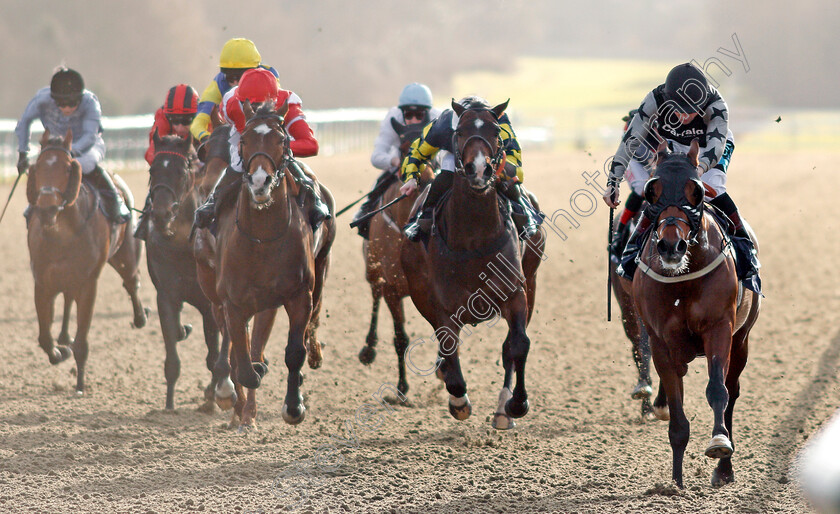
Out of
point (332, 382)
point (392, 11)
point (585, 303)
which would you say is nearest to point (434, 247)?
point (332, 382)

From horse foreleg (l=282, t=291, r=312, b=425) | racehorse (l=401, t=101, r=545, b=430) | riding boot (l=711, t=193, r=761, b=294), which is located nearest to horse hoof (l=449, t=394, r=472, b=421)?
racehorse (l=401, t=101, r=545, b=430)

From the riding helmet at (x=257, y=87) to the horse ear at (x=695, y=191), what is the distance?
2.74 metres

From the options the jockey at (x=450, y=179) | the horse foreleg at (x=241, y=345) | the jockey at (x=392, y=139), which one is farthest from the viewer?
the jockey at (x=392, y=139)

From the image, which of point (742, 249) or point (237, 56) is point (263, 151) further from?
point (742, 249)

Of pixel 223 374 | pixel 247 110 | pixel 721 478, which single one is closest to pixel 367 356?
pixel 223 374

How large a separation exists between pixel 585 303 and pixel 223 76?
5.42 metres

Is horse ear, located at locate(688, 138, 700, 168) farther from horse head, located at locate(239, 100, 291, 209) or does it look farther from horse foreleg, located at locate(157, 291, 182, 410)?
horse foreleg, located at locate(157, 291, 182, 410)

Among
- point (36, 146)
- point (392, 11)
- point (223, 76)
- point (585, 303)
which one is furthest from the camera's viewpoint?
point (392, 11)

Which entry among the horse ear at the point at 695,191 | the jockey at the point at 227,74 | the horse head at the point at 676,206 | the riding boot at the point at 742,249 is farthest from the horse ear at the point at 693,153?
the jockey at the point at 227,74

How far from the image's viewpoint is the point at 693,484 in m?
5.51

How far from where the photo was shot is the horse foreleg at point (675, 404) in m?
5.35

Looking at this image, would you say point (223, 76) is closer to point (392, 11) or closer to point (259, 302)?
point (259, 302)

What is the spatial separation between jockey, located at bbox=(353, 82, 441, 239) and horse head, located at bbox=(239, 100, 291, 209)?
2.30 m

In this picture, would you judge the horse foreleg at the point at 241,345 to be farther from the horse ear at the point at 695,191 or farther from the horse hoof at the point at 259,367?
the horse ear at the point at 695,191
